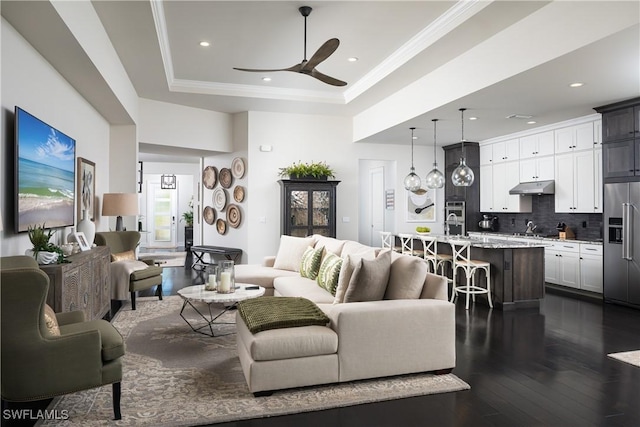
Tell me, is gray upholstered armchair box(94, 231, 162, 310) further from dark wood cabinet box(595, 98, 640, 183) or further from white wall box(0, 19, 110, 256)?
dark wood cabinet box(595, 98, 640, 183)

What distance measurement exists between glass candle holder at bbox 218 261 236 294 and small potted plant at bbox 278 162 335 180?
3.68m

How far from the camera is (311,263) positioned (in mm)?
4852

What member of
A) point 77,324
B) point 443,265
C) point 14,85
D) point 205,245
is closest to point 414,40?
point 443,265

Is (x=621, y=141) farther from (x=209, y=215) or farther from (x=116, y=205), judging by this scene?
(x=209, y=215)

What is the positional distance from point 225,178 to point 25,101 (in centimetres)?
482

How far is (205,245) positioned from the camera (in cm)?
860

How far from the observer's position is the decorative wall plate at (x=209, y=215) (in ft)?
27.4

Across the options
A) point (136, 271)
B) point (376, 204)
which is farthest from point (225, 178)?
point (376, 204)

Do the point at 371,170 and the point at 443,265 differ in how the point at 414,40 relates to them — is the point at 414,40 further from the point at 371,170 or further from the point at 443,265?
the point at 371,170

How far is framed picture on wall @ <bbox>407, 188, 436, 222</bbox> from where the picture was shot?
8883 mm

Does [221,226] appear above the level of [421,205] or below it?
below

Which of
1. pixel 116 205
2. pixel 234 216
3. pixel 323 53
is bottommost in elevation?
pixel 234 216

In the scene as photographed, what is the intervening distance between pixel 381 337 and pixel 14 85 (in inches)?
126

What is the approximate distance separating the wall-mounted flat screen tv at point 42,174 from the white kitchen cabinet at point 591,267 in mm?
6572
